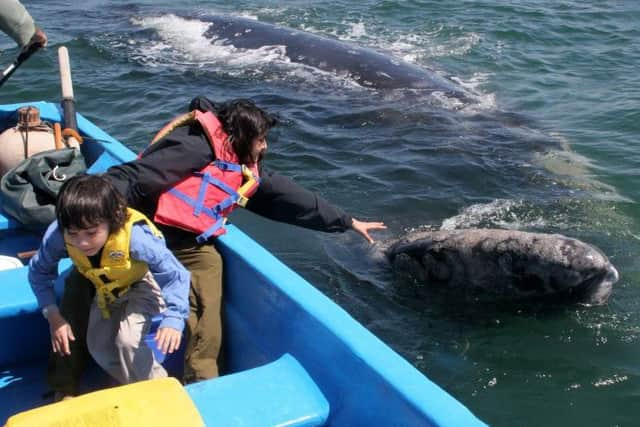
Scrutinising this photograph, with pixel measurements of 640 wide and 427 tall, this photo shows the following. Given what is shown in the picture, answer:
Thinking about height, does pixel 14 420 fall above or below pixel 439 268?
A: above

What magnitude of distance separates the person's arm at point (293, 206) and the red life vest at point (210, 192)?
18 centimetres

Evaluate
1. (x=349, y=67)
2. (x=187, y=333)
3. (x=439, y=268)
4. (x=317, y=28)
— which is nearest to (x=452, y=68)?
(x=349, y=67)

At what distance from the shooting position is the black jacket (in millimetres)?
3955

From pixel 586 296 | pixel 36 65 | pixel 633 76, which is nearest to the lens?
pixel 586 296

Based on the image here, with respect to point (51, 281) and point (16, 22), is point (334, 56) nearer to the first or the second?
point (16, 22)

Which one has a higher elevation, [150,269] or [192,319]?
[150,269]

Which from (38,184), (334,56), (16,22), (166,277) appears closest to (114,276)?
(166,277)

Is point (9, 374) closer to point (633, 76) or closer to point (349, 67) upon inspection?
point (349, 67)

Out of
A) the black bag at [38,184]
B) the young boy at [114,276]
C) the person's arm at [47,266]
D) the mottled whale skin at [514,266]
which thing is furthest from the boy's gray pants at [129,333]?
the mottled whale skin at [514,266]

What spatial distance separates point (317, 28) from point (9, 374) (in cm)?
1280

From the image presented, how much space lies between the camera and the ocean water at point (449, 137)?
16.7ft

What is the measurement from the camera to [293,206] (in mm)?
4543

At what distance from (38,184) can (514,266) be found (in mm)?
3308

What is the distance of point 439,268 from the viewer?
5.75 meters
